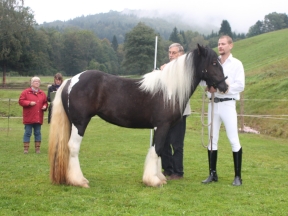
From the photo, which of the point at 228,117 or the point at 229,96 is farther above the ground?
the point at 229,96

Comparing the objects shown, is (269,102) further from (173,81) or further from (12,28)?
(12,28)

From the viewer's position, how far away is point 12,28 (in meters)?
34.8

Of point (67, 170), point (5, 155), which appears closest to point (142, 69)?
point (5, 155)

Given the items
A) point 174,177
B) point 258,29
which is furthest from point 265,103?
point 258,29

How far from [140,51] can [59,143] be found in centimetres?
4551

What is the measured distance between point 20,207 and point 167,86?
259 centimetres

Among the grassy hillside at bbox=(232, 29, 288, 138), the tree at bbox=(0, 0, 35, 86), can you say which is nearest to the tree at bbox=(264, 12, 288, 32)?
the grassy hillside at bbox=(232, 29, 288, 138)

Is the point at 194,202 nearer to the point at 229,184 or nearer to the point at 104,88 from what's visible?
the point at 229,184

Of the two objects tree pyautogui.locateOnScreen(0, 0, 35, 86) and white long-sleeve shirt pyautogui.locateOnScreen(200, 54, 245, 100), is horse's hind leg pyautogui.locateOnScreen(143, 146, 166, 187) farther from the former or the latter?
tree pyautogui.locateOnScreen(0, 0, 35, 86)

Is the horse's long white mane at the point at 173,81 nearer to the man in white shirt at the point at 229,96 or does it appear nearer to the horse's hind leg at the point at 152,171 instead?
the man in white shirt at the point at 229,96

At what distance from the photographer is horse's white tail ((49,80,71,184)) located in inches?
194

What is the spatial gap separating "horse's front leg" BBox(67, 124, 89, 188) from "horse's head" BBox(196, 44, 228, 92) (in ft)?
7.06

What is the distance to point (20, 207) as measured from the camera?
12.6ft

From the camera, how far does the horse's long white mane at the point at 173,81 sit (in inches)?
198
